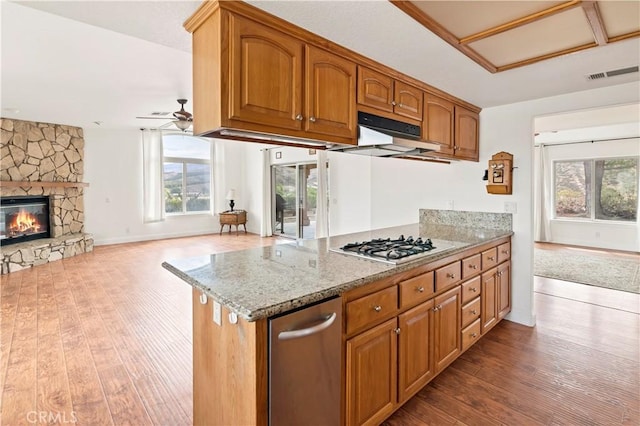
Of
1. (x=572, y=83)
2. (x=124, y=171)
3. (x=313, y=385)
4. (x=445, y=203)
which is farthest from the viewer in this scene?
(x=124, y=171)

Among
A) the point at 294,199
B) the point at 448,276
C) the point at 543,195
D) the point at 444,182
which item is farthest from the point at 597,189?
the point at 448,276

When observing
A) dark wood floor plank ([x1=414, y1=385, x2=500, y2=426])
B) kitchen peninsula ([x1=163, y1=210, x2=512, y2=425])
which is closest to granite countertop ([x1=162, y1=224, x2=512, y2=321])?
kitchen peninsula ([x1=163, y1=210, x2=512, y2=425])

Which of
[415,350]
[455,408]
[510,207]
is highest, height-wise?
[510,207]

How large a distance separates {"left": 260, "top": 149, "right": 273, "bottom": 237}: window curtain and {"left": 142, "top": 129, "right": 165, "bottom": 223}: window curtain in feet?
8.20

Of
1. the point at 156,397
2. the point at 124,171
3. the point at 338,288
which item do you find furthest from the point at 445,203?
the point at 124,171

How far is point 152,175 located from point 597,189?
10.4m

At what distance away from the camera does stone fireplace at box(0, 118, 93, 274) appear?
5656 millimetres

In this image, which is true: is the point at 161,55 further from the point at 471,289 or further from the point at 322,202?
the point at 322,202

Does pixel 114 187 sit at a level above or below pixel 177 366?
above

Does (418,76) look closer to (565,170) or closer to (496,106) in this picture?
(496,106)

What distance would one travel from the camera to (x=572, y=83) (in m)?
2.79

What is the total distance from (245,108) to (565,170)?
8.89 meters

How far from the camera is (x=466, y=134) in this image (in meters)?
3.40

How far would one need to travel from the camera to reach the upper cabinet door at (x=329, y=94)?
1916 millimetres
